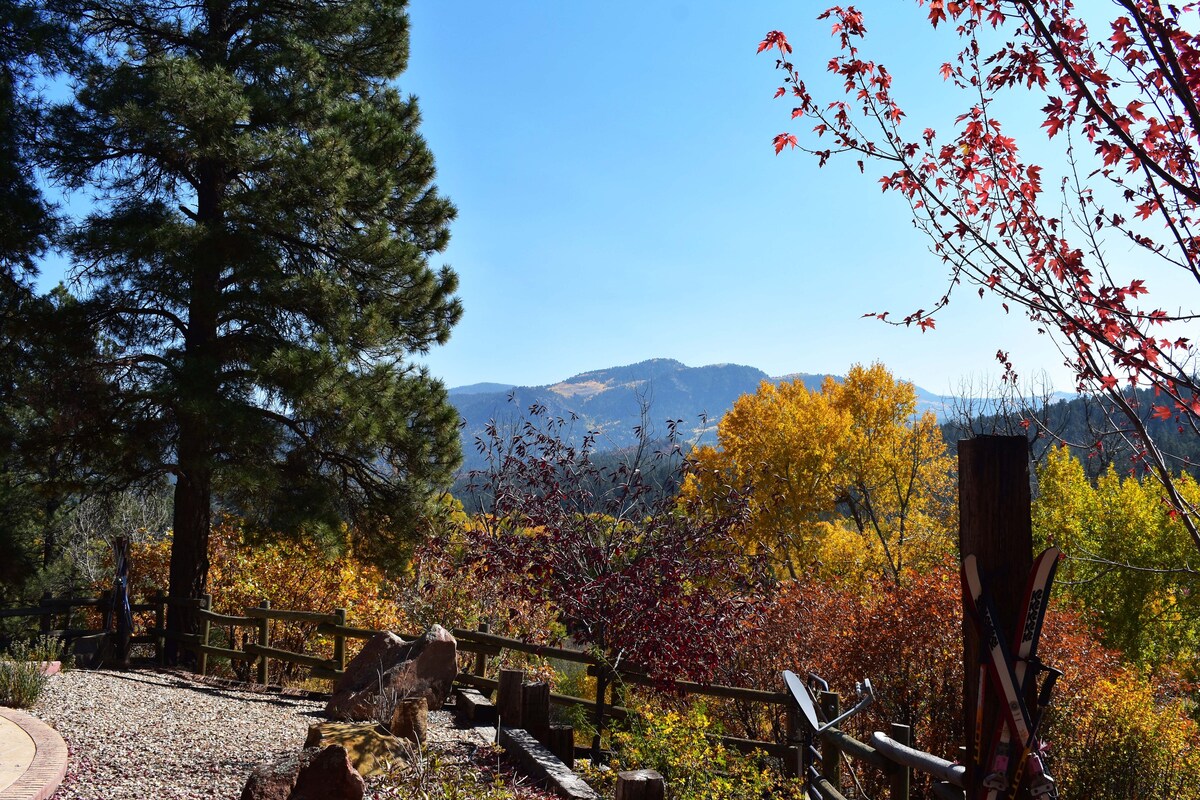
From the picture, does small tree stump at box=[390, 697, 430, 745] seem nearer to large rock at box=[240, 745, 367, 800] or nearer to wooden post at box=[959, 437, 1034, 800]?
large rock at box=[240, 745, 367, 800]

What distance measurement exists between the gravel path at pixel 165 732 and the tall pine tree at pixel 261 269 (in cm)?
297

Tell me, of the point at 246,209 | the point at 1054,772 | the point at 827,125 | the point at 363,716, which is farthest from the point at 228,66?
the point at 1054,772

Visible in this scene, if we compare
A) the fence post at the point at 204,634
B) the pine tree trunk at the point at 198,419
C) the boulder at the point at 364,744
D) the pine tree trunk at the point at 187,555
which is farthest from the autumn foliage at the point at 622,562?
the pine tree trunk at the point at 187,555

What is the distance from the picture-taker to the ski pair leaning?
2.12m

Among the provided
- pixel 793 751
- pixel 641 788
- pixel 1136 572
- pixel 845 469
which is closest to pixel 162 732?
pixel 641 788

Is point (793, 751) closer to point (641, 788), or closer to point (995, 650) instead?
point (641, 788)

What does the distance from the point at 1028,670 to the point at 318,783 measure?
14.6 feet

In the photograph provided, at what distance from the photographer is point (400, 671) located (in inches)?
341

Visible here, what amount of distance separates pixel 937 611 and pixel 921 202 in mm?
4963

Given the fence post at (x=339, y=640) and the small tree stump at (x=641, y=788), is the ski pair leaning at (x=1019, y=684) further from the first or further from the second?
the fence post at (x=339, y=640)

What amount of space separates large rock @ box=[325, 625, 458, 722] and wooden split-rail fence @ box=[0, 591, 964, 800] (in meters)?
0.52

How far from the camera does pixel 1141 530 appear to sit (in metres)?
26.5

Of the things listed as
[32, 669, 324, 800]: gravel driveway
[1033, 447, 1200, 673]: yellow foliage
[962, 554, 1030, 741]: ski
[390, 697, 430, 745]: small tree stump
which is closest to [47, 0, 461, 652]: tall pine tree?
[32, 669, 324, 800]: gravel driveway

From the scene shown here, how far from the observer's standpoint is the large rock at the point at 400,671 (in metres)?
8.49
